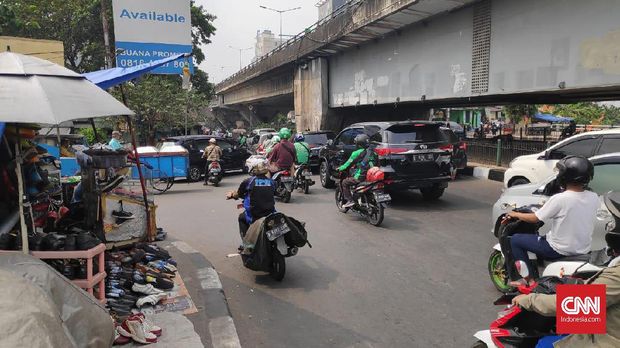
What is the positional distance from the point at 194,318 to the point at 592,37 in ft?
33.1

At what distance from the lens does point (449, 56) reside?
14.4m

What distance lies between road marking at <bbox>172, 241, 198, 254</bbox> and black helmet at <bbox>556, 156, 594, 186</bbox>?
4.86 meters

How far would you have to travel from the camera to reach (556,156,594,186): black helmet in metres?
3.75

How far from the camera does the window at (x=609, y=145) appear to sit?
25.9 ft

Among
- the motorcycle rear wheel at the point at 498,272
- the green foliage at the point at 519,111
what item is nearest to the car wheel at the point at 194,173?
the motorcycle rear wheel at the point at 498,272

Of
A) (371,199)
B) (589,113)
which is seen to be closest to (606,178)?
(371,199)

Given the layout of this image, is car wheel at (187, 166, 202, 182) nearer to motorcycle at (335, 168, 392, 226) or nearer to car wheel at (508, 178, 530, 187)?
motorcycle at (335, 168, 392, 226)

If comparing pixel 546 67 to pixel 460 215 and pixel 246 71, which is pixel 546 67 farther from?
pixel 246 71

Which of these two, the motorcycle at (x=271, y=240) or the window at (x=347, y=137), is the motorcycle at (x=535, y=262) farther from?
the window at (x=347, y=137)

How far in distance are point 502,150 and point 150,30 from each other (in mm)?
14087

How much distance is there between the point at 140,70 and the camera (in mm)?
5348

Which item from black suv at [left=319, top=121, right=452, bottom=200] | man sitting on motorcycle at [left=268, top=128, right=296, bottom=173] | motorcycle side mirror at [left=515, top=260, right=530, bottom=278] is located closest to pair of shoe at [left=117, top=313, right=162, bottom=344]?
motorcycle side mirror at [left=515, top=260, right=530, bottom=278]

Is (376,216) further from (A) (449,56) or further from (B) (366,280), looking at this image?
(A) (449,56)

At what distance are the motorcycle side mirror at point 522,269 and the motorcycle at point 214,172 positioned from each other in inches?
451
